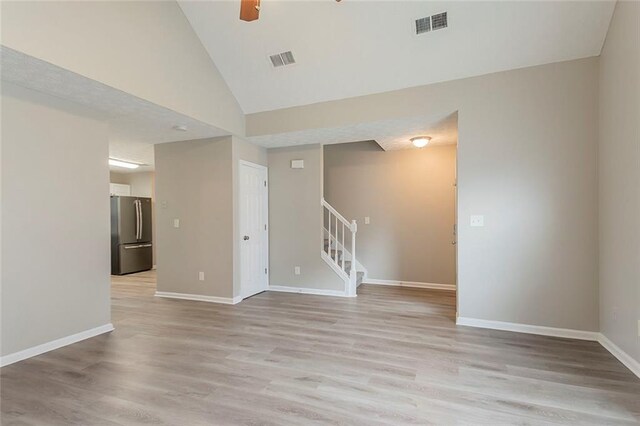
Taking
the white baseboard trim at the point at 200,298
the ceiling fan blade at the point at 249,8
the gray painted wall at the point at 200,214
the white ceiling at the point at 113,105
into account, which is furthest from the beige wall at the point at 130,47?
the white baseboard trim at the point at 200,298

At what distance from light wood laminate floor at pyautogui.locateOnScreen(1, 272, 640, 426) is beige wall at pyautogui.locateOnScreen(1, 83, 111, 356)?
315mm

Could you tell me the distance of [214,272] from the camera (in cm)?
447

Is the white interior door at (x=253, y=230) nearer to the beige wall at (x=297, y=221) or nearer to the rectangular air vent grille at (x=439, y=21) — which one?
the beige wall at (x=297, y=221)

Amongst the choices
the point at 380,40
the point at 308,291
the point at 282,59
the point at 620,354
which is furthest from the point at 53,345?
the point at 620,354

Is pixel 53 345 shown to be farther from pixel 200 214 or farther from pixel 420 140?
pixel 420 140

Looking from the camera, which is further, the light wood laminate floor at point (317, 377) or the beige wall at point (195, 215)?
the beige wall at point (195, 215)

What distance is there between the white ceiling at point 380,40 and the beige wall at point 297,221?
4.15 ft

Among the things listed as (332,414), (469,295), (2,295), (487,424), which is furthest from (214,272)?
(487,424)

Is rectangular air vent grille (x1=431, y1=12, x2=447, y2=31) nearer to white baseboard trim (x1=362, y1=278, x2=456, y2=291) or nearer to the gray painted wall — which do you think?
the gray painted wall

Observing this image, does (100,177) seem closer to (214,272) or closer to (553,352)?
(214,272)

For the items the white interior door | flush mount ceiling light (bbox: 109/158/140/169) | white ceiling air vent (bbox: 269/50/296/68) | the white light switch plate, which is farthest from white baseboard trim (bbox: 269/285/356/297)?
flush mount ceiling light (bbox: 109/158/140/169)

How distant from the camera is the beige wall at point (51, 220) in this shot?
2602mm

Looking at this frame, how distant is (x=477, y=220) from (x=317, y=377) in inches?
94.5

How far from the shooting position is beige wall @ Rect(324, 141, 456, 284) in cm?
528
